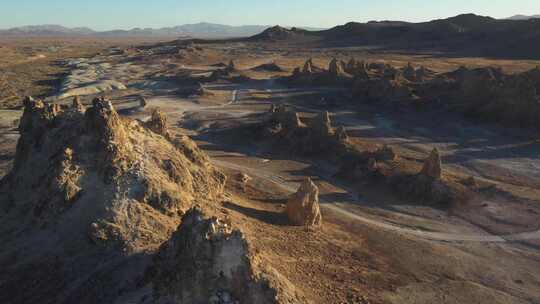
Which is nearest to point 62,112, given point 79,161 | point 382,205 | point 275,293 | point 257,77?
point 79,161

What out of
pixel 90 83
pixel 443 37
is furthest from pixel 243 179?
pixel 443 37

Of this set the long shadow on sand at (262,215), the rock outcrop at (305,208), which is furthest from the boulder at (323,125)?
the rock outcrop at (305,208)

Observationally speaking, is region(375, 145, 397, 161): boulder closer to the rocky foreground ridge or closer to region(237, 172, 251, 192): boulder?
region(237, 172, 251, 192): boulder

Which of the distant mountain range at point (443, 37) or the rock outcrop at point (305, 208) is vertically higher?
the distant mountain range at point (443, 37)

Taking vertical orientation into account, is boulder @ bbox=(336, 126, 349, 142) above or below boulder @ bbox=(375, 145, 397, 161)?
above

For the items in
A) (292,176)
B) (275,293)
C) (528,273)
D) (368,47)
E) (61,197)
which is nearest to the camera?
(275,293)

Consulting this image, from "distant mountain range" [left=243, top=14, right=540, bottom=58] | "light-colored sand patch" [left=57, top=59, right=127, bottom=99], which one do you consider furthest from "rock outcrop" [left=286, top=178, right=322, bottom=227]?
"distant mountain range" [left=243, top=14, right=540, bottom=58]

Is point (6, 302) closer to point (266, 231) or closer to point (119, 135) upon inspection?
point (119, 135)

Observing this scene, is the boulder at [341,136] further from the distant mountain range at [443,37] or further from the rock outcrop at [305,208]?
the distant mountain range at [443,37]

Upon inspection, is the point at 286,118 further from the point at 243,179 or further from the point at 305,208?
the point at 305,208
